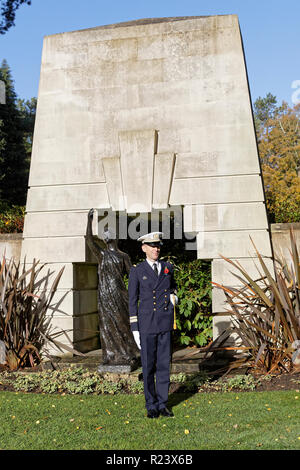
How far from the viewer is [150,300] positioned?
185 inches

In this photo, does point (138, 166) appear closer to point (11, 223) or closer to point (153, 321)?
point (11, 223)

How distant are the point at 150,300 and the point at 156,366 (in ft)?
2.13

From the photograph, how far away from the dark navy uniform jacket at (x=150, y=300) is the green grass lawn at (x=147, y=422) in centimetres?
88

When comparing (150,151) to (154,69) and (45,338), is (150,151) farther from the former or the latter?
(45,338)

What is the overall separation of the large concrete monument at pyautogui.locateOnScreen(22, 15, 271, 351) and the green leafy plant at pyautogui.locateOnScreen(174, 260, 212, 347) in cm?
76

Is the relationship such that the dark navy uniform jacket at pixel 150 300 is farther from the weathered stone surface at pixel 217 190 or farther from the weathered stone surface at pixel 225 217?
the weathered stone surface at pixel 217 190

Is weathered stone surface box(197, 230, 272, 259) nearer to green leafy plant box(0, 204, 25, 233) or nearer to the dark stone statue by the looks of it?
the dark stone statue

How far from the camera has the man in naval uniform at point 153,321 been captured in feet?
15.0

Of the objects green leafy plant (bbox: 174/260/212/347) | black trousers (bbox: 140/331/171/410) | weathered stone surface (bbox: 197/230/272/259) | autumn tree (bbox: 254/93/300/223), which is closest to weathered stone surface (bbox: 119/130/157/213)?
weathered stone surface (bbox: 197/230/272/259)

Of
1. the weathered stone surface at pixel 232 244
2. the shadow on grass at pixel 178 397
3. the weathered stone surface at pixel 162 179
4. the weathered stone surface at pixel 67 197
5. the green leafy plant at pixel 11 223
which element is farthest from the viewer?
the green leafy plant at pixel 11 223

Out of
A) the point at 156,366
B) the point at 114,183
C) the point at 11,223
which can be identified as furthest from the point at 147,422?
the point at 11,223

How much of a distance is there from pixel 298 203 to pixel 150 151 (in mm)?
2906

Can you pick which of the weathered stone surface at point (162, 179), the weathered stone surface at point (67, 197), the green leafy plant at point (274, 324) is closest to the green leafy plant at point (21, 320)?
the weathered stone surface at point (67, 197)

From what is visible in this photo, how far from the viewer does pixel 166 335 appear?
15.4 ft
